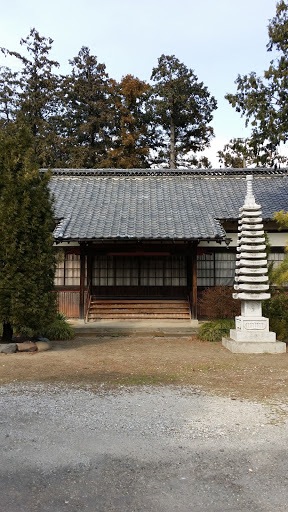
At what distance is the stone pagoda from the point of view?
30.9 feet

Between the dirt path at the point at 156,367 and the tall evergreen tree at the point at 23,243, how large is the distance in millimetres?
1079

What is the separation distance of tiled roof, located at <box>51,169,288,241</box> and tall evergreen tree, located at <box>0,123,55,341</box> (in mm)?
3928

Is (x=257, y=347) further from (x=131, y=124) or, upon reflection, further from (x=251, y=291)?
(x=131, y=124)

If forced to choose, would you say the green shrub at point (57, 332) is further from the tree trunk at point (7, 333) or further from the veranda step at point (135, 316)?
the veranda step at point (135, 316)

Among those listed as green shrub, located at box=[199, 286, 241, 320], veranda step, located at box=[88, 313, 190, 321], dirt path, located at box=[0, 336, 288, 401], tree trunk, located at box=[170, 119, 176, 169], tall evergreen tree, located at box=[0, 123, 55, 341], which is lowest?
dirt path, located at box=[0, 336, 288, 401]

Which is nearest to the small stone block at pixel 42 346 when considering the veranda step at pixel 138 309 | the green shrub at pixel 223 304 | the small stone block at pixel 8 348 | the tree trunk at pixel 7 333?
the small stone block at pixel 8 348

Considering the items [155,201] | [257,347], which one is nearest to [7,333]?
[257,347]

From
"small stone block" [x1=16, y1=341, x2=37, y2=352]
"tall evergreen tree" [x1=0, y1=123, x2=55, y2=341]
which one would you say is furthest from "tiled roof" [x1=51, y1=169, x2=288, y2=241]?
"small stone block" [x1=16, y1=341, x2=37, y2=352]

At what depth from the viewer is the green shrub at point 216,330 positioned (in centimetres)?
1109

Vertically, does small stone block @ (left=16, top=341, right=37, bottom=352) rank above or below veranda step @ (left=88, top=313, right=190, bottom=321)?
below

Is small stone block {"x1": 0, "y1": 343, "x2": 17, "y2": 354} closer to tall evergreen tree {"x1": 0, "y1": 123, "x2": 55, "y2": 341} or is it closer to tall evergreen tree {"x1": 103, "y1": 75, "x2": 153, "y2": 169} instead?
tall evergreen tree {"x1": 0, "y1": 123, "x2": 55, "y2": 341}

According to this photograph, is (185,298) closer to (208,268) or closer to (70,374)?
(208,268)

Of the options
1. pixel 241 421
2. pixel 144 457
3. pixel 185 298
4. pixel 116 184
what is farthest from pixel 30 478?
pixel 116 184

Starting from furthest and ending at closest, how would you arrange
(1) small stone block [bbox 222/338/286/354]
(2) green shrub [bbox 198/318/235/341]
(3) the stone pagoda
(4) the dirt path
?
1. (2) green shrub [bbox 198/318/235/341]
2. (3) the stone pagoda
3. (1) small stone block [bbox 222/338/286/354]
4. (4) the dirt path
